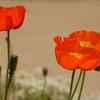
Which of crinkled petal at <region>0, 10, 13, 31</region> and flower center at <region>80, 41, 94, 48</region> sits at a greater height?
crinkled petal at <region>0, 10, 13, 31</region>

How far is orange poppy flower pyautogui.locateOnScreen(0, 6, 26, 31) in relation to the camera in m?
0.79

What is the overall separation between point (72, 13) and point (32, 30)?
1426 mm

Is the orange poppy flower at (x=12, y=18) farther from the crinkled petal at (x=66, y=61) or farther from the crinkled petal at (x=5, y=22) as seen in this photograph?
the crinkled petal at (x=66, y=61)

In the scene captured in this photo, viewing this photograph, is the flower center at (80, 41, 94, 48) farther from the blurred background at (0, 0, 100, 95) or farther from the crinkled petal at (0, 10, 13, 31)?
the blurred background at (0, 0, 100, 95)

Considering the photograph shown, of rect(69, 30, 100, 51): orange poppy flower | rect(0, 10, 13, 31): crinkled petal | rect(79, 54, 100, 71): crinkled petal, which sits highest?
rect(0, 10, 13, 31): crinkled petal

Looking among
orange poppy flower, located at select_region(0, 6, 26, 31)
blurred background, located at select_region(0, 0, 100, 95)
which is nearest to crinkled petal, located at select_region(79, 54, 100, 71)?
orange poppy flower, located at select_region(0, 6, 26, 31)

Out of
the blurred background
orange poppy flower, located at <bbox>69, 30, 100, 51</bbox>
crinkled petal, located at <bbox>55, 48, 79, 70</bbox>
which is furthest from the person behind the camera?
the blurred background

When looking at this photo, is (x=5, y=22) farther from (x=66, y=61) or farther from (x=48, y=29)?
(x=48, y=29)

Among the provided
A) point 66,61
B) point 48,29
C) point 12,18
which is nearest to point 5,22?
point 12,18

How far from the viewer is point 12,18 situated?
0.81 meters

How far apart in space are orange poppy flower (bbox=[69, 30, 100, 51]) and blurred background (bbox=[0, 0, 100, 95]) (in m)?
2.40

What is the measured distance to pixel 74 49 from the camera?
795 millimetres

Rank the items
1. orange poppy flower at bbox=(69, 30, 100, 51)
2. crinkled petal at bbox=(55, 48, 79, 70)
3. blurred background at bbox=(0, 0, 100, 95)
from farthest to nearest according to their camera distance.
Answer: blurred background at bbox=(0, 0, 100, 95)
orange poppy flower at bbox=(69, 30, 100, 51)
crinkled petal at bbox=(55, 48, 79, 70)

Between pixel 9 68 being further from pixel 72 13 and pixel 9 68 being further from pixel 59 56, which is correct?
pixel 72 13
